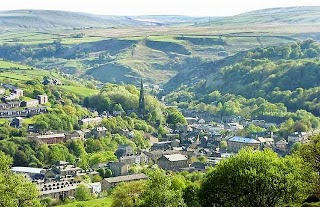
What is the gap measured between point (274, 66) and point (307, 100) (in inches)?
1306

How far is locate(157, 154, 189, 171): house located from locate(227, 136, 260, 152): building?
47.7 feet

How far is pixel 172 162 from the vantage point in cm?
8806

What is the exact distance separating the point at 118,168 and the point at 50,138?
1570 cm

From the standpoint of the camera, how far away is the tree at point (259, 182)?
43125mm

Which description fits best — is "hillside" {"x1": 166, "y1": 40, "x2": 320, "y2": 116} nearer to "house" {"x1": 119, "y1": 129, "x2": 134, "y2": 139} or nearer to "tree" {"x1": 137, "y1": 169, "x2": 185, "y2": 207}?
"house" {"x1": 119, "y1": 129, "x2": 134, "y2": 139}

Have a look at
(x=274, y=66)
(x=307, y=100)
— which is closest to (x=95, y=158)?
(x=307, y=100)

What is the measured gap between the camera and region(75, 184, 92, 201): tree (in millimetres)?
70125

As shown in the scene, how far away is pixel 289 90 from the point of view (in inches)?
6161

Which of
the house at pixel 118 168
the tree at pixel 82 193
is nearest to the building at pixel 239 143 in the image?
the house at pixel 118 168

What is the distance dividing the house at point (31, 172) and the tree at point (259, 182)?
37417 mm

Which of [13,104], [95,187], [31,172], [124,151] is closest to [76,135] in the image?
[124,151]

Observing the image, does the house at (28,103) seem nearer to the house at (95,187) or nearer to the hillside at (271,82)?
the house at (95,187)

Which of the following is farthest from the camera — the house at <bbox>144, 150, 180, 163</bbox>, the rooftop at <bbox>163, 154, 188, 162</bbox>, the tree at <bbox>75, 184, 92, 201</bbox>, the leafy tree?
the house at <bbox>144, 150, 180, 163</bbox>

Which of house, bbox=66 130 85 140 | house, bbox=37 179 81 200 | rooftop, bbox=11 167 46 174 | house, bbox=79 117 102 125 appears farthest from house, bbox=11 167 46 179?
house, bbox=79 117 102 125
